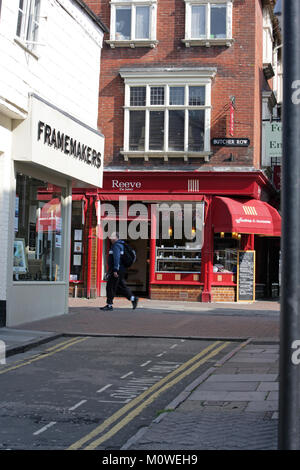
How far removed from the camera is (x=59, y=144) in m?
14.1

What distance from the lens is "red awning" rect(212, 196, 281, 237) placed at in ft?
70.5

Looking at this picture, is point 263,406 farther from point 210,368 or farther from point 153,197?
point 153,197

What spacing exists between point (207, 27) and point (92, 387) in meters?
17.4

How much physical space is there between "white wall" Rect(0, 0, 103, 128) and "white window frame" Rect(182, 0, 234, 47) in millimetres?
6355

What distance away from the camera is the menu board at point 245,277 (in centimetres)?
2242

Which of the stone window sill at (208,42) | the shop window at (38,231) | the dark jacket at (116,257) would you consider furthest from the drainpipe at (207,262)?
the shop window at (38,231)

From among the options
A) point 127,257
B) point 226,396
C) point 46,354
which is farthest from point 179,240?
point 226,396

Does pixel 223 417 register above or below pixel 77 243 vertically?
below

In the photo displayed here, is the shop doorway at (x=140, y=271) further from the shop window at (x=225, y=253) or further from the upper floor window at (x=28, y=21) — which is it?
the upper floor window at (x=28, y=21)

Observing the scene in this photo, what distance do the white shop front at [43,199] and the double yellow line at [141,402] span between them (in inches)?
171

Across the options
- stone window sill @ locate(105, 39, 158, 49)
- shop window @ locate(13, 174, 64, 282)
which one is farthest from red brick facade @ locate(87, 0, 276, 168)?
shop window @ locate(13, 174, 64, 282)

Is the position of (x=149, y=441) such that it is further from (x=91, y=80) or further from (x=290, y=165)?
(x=91, y=80)

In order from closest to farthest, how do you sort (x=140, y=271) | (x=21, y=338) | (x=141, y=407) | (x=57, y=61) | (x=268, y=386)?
(x=141, y=407), (x=268, y=386), (x=21, y=338), (x=57, y=61), (x=140, y=271)

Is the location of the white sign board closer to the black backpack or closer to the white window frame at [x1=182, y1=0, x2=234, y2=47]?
the white window frame at [x1=182, y1=0, x2=234, y2=47]
